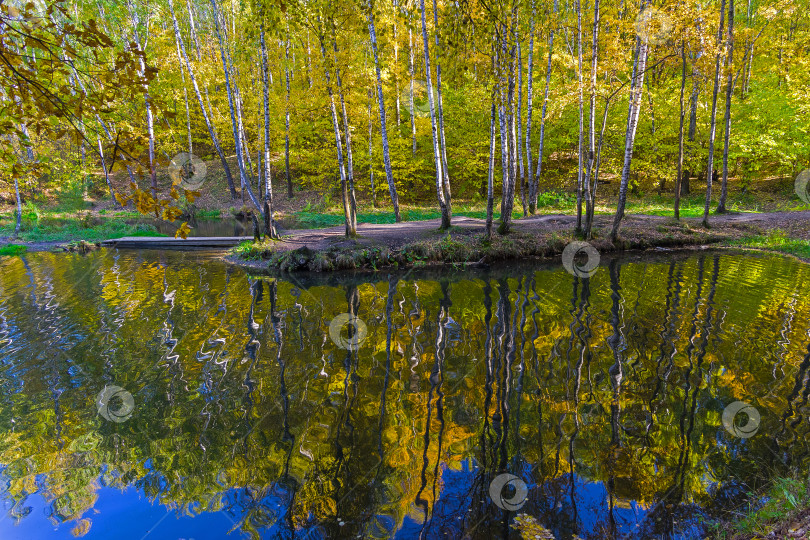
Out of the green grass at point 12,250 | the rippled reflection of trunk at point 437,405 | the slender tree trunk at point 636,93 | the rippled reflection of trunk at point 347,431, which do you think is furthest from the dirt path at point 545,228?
the green grass at point 12,250

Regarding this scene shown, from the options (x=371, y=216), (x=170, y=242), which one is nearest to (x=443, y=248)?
(x=371, y=216)

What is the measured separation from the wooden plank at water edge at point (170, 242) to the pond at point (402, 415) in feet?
24.8

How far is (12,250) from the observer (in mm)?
15219

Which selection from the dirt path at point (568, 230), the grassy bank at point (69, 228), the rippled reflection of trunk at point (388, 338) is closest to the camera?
the rippled reflection of trunk at point (388, 338)

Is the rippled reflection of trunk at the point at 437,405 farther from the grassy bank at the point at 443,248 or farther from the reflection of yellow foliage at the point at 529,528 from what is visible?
the grassy bank at the point at 443,248

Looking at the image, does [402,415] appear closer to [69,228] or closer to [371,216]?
[371,216]

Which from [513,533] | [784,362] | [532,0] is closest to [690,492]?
[513,533]

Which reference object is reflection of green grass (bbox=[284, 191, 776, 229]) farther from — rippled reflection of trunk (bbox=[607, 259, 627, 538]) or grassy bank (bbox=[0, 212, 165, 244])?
rippled reflection of trunk (bbox=[607, 259, 627, 538])

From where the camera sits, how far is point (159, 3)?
23.2 meters

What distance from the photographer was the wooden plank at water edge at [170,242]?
1612 centimetres

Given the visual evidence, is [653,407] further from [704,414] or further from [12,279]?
[12,279]

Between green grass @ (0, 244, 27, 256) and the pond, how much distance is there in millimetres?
8817

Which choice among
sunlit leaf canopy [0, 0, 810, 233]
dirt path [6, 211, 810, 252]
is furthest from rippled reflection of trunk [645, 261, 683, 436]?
sunlit leaf canopy [0, 0, 810, 233]

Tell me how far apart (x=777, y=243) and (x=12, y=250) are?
2566 cm
